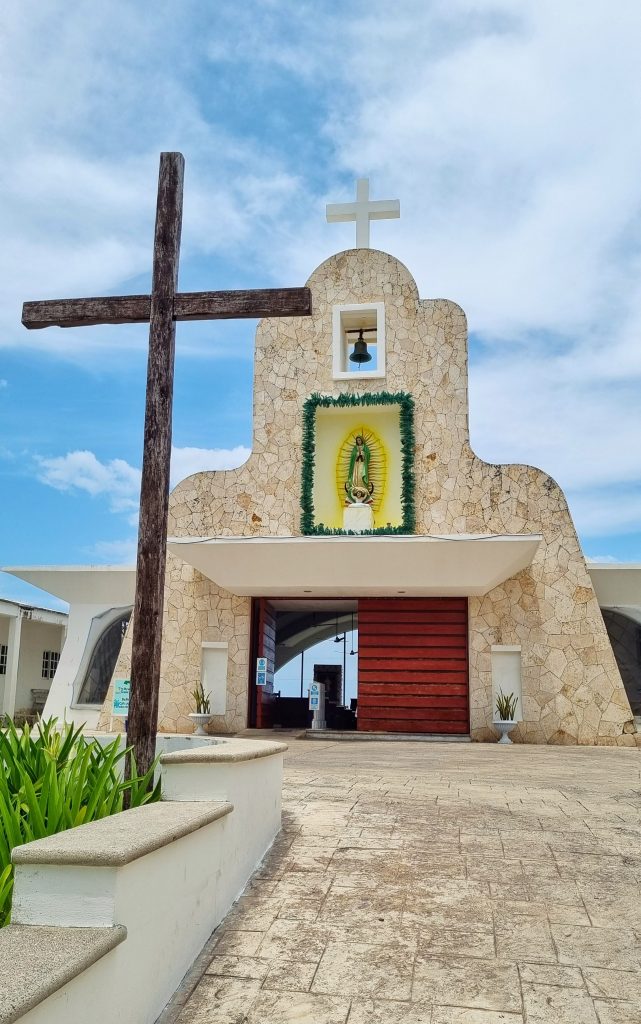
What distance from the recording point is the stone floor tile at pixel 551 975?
316 centimetres

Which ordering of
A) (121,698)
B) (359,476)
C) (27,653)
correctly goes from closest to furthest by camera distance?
1. (121,698)
2. (359,476)
3. (27,653)

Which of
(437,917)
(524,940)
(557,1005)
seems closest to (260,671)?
(437,917)

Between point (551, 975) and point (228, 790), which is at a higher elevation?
point (228, 790)

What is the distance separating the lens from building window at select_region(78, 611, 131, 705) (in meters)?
16.4

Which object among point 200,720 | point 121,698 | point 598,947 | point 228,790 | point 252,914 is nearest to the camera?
point 598,947

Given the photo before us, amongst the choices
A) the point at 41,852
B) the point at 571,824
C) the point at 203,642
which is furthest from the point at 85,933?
the point at 203,642

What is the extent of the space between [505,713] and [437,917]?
1016 centimetres

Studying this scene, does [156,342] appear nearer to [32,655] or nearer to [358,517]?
[358,517]

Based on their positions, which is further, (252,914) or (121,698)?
(121,698)

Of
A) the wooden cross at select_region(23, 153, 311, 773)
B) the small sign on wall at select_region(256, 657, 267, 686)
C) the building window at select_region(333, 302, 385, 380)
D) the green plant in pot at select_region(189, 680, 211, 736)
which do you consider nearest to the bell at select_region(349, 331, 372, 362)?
the building window at select_region(333, 302, 385, 380)

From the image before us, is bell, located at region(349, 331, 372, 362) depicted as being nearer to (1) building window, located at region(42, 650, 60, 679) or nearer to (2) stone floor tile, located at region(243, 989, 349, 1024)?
(1) building window, located at region(42, 650, 60, 679)

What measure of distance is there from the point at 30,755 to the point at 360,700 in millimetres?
10682

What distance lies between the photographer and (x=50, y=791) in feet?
11.1

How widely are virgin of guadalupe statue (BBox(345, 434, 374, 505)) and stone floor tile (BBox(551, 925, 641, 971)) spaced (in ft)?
37.3
